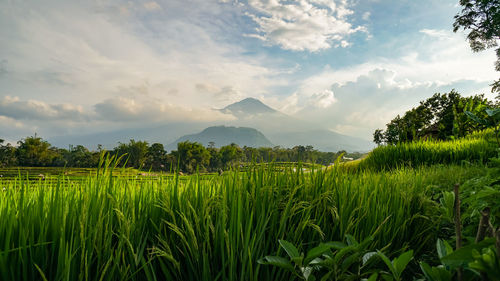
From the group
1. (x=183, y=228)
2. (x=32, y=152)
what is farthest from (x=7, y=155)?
(x=183, y=228)

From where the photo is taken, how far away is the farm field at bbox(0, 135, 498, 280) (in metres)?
1.23

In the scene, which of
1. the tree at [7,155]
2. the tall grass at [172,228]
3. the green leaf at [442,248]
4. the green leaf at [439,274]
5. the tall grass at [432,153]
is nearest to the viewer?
the green leaf at [439,274]

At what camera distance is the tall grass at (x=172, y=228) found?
1.22 metres

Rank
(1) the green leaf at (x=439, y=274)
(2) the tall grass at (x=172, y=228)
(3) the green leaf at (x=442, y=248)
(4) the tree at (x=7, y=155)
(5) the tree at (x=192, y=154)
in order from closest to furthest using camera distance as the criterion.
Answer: (1) the green leaf at (x=439, y=274)
(3) the green leaf at (x=442, y=248)
(2) the tall grass at (x=172, y=228)
(4) the tree at (x=7, y=155)
(5) the tree at (x=192, y=154)

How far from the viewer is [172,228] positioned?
1433mm

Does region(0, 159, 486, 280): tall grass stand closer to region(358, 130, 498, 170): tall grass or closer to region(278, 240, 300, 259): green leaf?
region(278, 240, 300, 259): green leaf

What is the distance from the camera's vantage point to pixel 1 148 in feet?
168

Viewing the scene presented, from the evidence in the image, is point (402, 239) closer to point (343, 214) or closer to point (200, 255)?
point (343, 214)

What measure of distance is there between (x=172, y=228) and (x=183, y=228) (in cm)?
9

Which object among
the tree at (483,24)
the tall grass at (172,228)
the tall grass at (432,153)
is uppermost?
the tree at (483,24)

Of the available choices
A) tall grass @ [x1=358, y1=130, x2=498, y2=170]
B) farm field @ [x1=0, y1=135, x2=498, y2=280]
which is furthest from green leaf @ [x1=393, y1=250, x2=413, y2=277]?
tall grass @ [x1=358, y1=130, x2=498, y2=170]

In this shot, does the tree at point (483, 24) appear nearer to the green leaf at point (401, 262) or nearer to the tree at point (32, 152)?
the green leaf at point (401, 262)

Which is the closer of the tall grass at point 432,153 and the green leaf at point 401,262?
the green leaf at point 401,262

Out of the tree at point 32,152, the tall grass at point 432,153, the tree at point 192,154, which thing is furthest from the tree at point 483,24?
the tree at point 32,152
